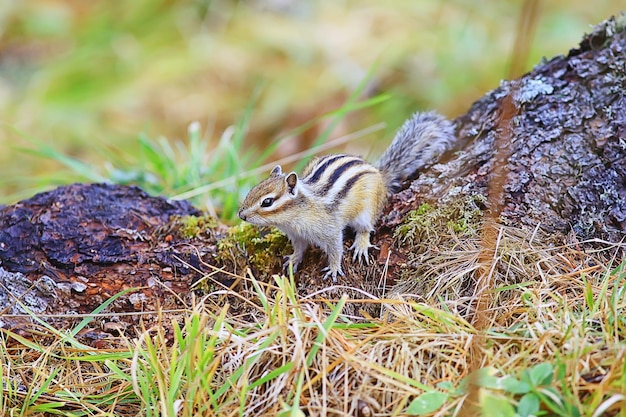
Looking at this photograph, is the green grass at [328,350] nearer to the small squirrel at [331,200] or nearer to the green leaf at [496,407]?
the green leaf at [496,407]

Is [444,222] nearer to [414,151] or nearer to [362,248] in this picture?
[362,248]

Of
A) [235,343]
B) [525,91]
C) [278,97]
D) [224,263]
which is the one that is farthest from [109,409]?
[278,97]

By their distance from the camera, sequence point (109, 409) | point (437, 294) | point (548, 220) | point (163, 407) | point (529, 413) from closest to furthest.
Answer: point (529, 413) → point (163, 407) → point (109, 409) → point (437, 294) → point (548, 220)

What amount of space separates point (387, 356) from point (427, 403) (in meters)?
0.28

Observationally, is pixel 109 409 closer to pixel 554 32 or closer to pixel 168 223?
pixel 168 223

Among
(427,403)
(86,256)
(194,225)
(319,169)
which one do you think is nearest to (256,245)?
(194,225)

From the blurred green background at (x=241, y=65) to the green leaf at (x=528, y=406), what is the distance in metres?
4.04

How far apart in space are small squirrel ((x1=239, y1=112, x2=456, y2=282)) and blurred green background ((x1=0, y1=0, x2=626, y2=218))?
264cm

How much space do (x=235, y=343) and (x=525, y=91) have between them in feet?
5.50

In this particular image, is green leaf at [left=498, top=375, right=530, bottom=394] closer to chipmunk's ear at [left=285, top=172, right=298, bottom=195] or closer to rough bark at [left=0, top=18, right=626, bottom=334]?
rough bark at [left=0, top=18, right=626, bottom=334]

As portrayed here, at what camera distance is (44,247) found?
265 cm

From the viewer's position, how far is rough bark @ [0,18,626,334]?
255 cm

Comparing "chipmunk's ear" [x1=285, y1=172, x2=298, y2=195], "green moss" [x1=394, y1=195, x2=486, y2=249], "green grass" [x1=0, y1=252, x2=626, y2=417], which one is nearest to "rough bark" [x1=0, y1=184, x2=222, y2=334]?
"green grass" [x1=0, y1=252, x2=626, y2=417]

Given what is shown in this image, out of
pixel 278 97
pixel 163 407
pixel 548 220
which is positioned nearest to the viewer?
pixel 163 407
